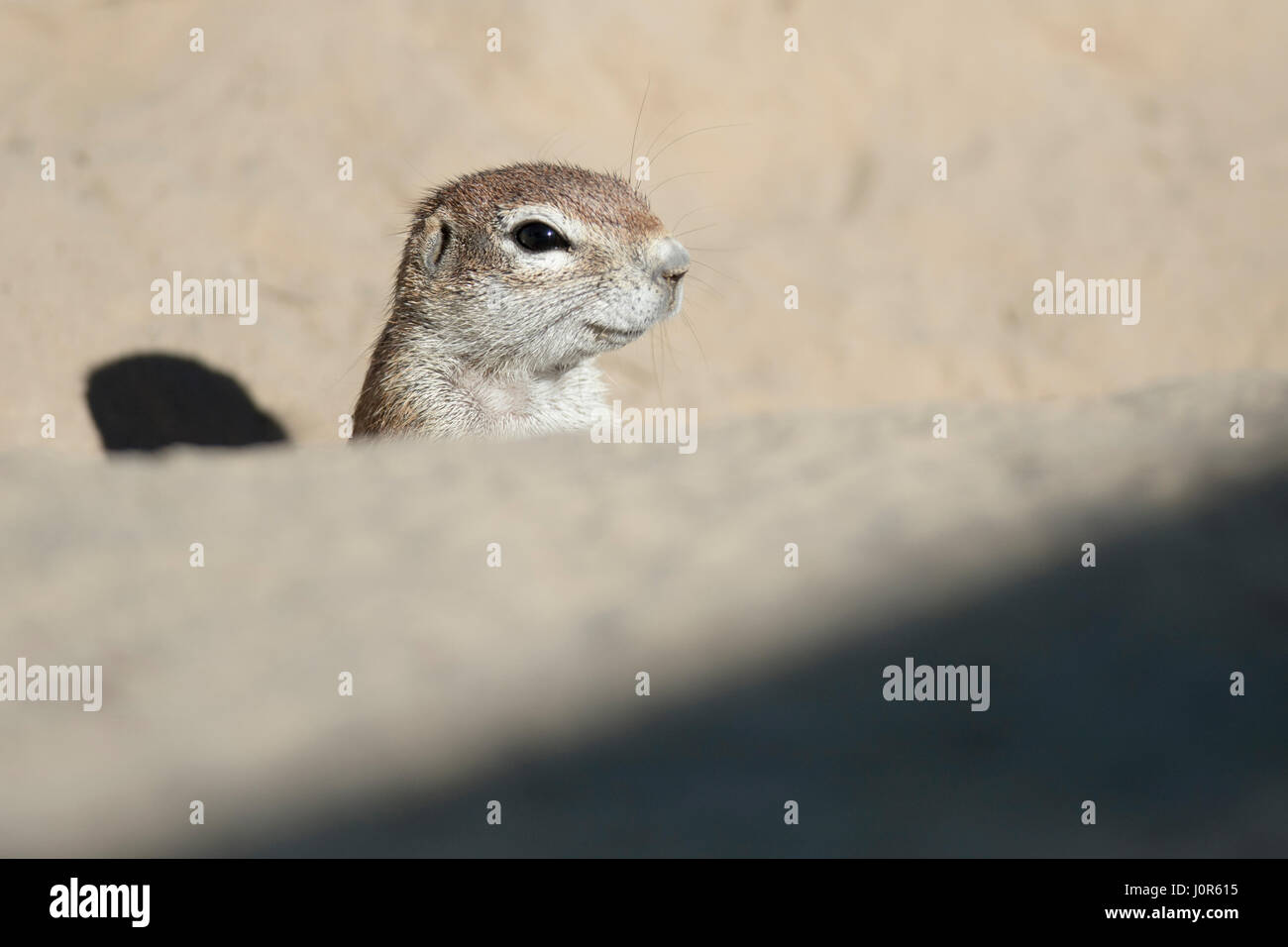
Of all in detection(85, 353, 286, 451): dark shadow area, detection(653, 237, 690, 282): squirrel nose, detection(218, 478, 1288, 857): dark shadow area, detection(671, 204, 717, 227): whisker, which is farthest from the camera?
detection(671, 204, 717, 227): whisker

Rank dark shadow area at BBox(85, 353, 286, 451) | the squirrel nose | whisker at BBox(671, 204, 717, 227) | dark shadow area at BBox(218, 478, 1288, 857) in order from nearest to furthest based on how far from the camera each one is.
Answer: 1. dark shadow area at BBox(218, 478, 1288, 857)
2. the squirrel nose
3. dark shadow area at BBox(85, 353, 286, 451)
4. whisker at BBox(671, 204, 717, 227)

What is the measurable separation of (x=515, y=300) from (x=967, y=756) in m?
3.06

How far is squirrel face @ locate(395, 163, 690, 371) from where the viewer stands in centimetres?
443

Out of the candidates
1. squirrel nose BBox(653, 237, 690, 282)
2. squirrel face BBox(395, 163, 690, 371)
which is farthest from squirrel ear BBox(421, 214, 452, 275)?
squirrel nose BBox(653, 237, 690, 282)

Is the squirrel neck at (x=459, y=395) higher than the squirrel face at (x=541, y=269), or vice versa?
the squirrel face at (x=541, y=269)

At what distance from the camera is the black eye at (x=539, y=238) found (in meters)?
4.48

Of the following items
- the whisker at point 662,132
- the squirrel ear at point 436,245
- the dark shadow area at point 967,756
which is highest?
the whisker at point 662,132

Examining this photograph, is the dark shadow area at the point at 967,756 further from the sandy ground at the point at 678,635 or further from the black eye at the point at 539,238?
the black eye at the point at 539,238

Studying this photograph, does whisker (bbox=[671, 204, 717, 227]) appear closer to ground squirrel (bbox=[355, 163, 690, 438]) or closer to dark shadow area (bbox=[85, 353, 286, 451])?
ground squirrel (bbox=[355, 163, 690, 438])

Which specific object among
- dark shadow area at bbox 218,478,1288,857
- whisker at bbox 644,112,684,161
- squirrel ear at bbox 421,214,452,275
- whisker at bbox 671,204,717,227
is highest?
whisker at bbox 644,112,684,161

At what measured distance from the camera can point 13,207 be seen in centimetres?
663

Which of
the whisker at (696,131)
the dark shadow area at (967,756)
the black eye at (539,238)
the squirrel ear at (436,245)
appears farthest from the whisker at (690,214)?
the dark shadow area at (967,756)

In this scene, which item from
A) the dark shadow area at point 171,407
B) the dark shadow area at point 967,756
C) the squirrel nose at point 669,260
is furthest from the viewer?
the dark shadow area at point 171,407

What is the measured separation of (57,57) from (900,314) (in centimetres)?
534
